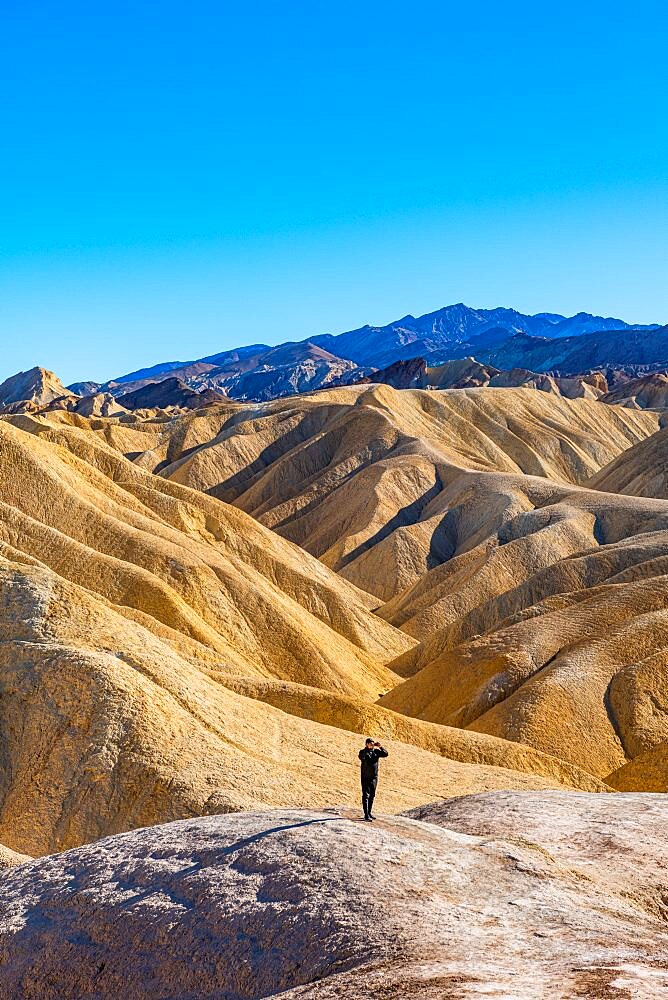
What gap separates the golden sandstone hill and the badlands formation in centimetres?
13

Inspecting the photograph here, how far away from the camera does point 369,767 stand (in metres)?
16.6

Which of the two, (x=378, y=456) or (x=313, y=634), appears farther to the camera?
(x=378, y=456)

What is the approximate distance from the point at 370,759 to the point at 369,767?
0.65ft

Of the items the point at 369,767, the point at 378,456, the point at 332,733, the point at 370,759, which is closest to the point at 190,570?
the point at 332,733

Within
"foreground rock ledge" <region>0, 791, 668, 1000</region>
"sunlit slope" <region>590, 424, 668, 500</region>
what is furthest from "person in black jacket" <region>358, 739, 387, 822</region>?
"sunlit slope" <region>590, 424, 668, 500</region>

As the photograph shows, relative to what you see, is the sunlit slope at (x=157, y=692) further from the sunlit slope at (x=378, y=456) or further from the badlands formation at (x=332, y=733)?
the sunlit slope at (x=378, y=456)

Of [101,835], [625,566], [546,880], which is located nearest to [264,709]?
[101,835]

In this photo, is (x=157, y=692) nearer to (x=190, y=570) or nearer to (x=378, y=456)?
(x=190, y=570)

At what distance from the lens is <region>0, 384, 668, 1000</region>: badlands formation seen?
45.2 feet

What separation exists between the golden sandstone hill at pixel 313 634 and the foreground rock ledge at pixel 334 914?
7.91m

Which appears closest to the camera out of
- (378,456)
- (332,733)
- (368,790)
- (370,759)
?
(370,759)

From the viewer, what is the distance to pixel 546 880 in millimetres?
15781

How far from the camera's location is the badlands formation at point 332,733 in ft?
45.2

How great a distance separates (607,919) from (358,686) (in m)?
35.2
